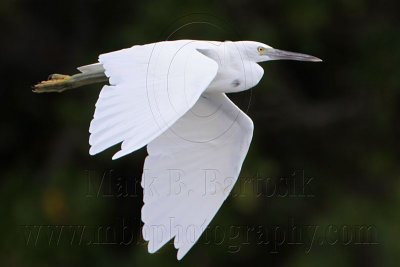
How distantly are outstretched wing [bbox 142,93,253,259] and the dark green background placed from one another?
2286 millimetres

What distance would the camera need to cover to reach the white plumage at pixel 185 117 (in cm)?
412

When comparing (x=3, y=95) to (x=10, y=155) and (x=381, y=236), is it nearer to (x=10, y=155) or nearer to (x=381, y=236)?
(x=10, y=155)

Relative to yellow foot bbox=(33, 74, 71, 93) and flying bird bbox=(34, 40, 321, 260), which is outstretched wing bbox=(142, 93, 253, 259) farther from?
yellow foot bbox=(33, 74, 71, 93)

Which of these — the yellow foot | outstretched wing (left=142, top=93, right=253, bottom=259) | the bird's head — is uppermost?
the bird's head

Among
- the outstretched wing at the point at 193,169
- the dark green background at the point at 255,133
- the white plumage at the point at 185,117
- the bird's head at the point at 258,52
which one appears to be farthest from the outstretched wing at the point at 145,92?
the dark green background at the point at 255,133

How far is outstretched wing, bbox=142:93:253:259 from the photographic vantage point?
4832mm

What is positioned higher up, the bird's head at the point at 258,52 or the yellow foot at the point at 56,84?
the bird's head at the point at 258,52

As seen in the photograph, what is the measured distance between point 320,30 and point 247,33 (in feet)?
1.91

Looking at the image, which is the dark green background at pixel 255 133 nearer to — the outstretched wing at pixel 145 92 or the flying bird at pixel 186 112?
the flying bird at pixel 186 112

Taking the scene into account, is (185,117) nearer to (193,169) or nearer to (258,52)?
(193,169)

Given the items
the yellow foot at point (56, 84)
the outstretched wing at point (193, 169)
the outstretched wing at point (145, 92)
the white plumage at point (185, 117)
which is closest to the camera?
the outstretched wing at point (145, 92)

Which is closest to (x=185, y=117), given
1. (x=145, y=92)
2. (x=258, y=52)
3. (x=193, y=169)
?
(x=193, y=169)

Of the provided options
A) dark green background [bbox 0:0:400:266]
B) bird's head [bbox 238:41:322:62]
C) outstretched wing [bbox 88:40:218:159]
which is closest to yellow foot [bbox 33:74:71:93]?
outstretched wing [bbox 88:40:218:159]

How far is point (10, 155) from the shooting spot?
8539mm
